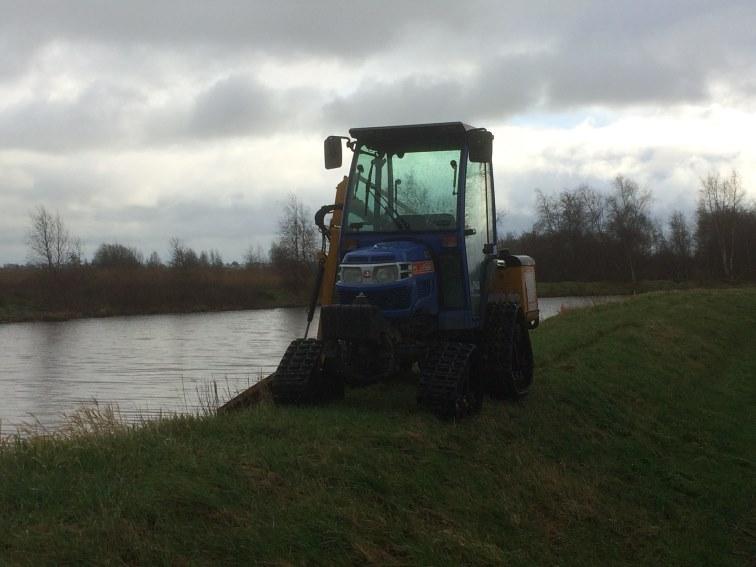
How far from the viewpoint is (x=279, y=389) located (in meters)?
8.12

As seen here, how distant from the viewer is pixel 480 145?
8.72 metres

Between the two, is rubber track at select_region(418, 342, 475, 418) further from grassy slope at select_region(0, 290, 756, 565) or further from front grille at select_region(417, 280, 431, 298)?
front grille at select_region(417, 280, 431, 298)

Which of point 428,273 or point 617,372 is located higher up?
point 428,273

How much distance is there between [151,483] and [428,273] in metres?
3.80

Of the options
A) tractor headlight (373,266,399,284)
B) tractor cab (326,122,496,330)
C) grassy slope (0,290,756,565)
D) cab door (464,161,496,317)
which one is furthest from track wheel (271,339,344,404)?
cab door (464,161,496,317)

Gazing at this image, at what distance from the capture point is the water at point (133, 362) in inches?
666

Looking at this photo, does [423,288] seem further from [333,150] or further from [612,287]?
[612,287]

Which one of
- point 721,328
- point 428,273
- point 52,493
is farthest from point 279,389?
point 721,328

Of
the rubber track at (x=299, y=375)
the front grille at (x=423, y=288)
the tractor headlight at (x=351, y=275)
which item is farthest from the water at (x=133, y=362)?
the front grille at (x=423, y=288)

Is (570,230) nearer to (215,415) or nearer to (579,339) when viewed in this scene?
(579,339)

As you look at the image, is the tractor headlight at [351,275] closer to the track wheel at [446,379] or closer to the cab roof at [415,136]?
the track wheel at [446,379]

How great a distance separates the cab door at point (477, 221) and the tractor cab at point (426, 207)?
0.01 meters

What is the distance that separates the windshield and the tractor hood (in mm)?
288

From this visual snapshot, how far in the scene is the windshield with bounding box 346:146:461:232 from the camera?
879cm
